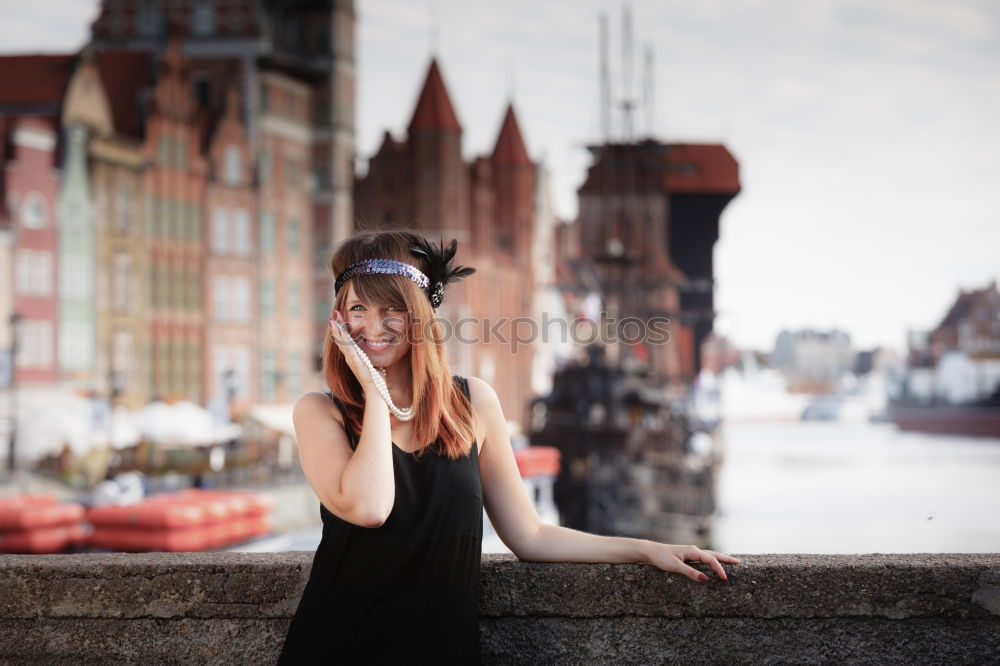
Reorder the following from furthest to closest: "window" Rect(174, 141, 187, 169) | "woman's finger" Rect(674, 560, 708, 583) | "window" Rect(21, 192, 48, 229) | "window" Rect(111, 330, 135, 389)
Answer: "window" Rect(174, 141, 187, 169) → "window" Rect(111, 330, 135, 389) → "window" Rect(21, 192, 48, 229) → "woman's finger" Rect(674, 560, 708, 583)

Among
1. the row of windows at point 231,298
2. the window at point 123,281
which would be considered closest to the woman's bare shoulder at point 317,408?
the window at point 123,281

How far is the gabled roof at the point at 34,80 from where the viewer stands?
27.0 meters

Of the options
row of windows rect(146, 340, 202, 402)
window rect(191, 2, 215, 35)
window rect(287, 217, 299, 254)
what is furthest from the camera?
window rect(287, 217, 299, 254)

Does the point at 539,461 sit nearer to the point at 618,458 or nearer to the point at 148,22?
the point at 618,458

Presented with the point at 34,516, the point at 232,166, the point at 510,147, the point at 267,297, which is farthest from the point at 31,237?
the point at 510,147

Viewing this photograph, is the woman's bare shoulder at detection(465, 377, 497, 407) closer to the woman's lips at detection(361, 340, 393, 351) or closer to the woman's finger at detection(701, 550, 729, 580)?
the woman's lips at detection(361, 340, 393, 351)

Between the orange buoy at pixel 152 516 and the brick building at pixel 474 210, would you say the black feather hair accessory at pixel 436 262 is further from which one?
the brick building at pixel 474 210

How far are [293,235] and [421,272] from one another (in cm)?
3151

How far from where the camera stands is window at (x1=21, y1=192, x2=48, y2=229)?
24812 mm

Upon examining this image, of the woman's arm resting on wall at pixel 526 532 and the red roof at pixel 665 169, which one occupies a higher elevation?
the red roof at pixel 665 169

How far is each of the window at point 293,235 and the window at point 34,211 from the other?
8.49 metres

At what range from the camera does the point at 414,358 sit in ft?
6.61

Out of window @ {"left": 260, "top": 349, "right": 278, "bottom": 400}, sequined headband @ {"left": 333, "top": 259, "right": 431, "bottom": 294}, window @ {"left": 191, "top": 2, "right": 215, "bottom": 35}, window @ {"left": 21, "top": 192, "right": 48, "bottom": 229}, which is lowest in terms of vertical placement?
Result: window @ {"left": 260, "top": 349, "right": 278, "bottom": 400}

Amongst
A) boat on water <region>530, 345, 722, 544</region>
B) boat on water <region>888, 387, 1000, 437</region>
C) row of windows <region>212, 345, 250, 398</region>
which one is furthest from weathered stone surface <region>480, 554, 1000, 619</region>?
boat on water <region>888, 387, 1000, 437</region>
